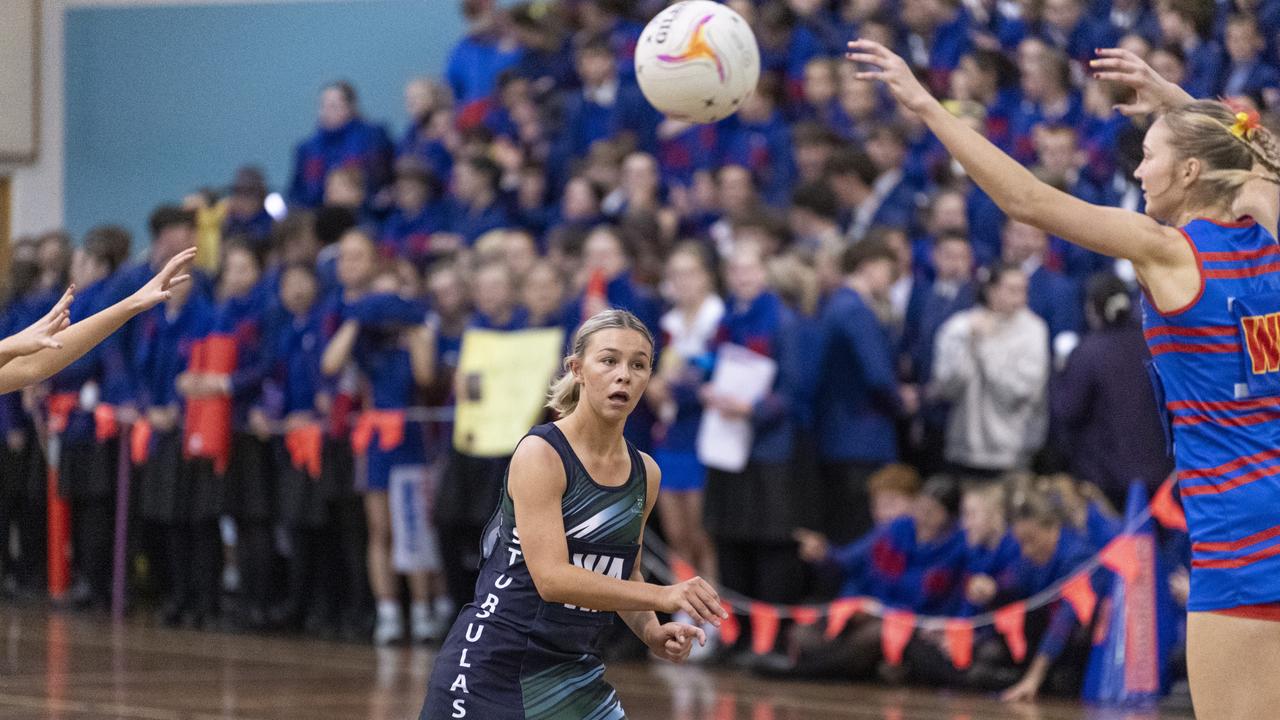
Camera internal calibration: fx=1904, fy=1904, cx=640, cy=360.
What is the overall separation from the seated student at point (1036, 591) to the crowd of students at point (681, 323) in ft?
0.09

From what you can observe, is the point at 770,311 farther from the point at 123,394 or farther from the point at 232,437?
the point at 123,394

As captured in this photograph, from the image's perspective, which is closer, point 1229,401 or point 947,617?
point 1229,401

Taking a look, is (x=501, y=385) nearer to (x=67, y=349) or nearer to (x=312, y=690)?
(x=312, y=690)

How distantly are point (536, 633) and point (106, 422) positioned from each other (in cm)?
956

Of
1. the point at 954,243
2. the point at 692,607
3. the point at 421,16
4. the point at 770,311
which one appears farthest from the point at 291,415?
the point at 692,607

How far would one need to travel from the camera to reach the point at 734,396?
1059cm

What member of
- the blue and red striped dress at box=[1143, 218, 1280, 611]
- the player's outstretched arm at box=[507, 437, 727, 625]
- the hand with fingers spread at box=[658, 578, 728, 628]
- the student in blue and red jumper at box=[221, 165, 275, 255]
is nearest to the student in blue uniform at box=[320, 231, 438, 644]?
the student in blue and red jumper at box=[221, 165, 275, 255]

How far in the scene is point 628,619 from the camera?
522cm

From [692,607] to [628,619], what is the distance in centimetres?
80

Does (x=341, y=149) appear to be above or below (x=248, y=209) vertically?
above

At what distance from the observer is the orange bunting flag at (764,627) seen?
1052 cm

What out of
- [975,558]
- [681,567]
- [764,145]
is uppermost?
[764,145]

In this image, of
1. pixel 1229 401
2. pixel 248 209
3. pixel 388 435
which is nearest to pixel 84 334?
pixel 1229 401

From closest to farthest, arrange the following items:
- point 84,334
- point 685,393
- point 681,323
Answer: point 84,334 → point 685,393 → point 681,323
